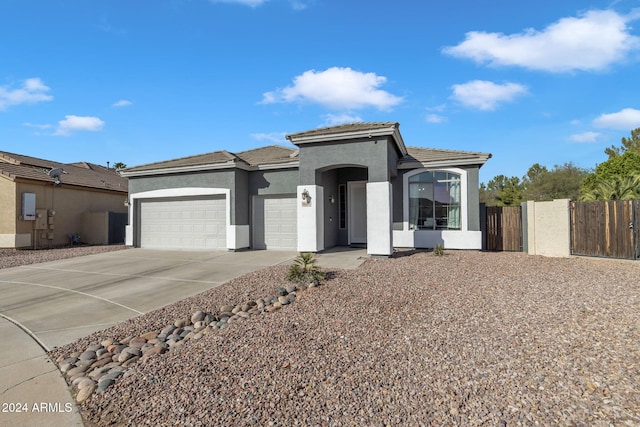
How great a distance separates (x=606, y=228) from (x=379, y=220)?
7.30 meters

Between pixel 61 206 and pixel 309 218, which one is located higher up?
Result: pixel 61 206

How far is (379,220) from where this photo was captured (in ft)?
35.0

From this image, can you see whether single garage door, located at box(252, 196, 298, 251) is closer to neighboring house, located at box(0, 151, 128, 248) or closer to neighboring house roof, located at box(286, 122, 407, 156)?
neighboring house roof, located at box(286, 122, 407, 156)

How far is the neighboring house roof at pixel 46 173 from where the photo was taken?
15273mm

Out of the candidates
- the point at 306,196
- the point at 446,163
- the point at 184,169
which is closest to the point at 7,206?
the point at 184,169

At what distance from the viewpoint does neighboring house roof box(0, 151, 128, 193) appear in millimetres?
15273

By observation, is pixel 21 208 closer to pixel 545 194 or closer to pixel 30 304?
pixel 30 304

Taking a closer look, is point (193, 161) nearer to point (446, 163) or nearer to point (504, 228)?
point (446, 163)

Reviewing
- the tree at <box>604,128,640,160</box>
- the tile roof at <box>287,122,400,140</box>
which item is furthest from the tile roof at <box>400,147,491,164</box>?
the tree at <box>604,128,640,160</box>

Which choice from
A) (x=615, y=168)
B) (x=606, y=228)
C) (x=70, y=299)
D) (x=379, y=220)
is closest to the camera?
(x=70, y=299)

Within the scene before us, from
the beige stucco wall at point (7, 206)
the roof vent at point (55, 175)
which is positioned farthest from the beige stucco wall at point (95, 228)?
the beige stucco wall at point (7, 206)

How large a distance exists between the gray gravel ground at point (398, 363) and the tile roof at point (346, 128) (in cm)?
621

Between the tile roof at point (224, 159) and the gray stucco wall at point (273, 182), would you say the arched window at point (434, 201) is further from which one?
the tile roof at point (224, 159)

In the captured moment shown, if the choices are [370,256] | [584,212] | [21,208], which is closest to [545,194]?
[584,212]
